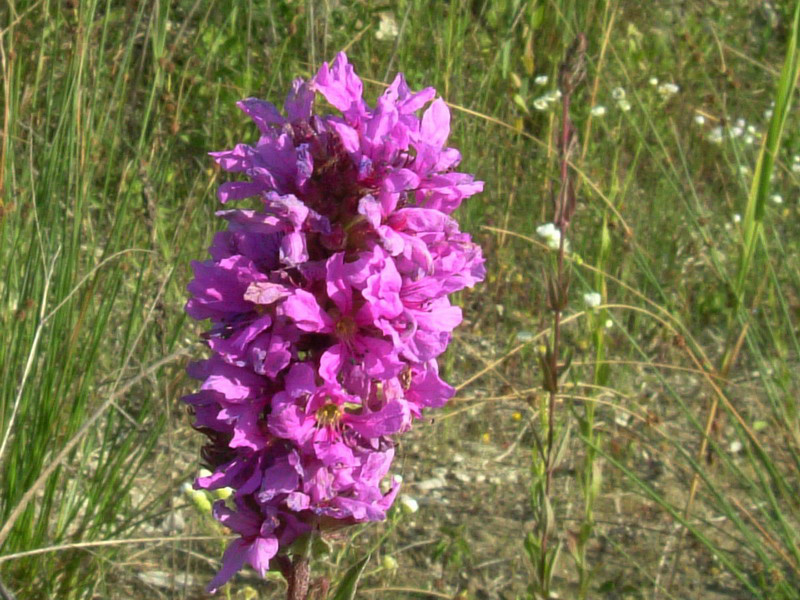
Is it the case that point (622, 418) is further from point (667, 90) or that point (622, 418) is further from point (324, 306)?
point (324, 306)

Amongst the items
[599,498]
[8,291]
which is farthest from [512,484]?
[8,291]

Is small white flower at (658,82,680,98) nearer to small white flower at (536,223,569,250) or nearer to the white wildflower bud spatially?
small white flower at (536,223,569,250)

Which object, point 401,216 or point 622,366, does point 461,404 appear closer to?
point 622,366

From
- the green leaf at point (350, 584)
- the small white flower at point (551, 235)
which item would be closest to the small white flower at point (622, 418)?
the small white flower at point (551, 235)

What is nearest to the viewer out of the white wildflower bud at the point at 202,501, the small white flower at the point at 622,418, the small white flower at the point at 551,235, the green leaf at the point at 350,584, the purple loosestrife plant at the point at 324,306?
the purple loosestrife plant at the point at 324,306

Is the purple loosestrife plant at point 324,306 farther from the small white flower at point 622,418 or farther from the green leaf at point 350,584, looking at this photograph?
the small white flower at point 622,418

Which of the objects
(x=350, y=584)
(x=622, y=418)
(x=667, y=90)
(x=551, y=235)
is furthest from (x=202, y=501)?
(x=667, y=90)

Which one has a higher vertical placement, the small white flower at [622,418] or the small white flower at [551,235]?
the small white flower at [551,235]
